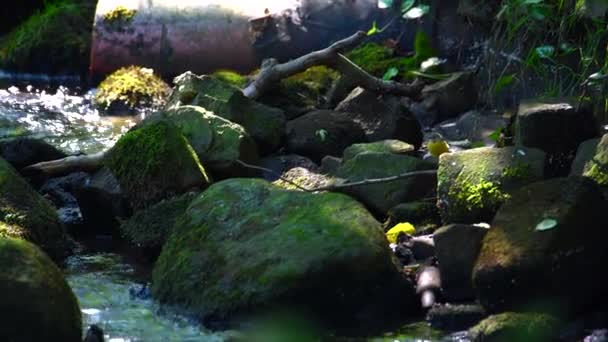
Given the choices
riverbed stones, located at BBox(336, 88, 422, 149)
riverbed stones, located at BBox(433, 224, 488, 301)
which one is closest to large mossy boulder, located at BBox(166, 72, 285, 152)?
riverbed stones, located at BBox(336, 88, 422, 149)

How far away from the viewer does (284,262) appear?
177 inches

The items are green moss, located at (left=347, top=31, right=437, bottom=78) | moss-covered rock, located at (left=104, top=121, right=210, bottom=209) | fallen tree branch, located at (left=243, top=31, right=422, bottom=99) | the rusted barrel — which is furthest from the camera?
the rusted barrel

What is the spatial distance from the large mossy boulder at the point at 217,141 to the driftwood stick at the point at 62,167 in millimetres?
610

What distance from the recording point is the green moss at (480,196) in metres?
5.07

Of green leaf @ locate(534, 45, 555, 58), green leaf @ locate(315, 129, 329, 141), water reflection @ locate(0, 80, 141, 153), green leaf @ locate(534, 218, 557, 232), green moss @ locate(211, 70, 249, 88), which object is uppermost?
green leaf @ locate(534, 45, 555, 58)

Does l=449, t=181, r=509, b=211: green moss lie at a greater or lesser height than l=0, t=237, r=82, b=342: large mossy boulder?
lesser

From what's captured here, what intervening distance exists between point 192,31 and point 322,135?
339cm

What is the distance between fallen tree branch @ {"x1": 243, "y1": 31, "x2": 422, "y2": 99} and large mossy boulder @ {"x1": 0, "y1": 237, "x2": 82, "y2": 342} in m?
3.29

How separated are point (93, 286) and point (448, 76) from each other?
11.1 feet

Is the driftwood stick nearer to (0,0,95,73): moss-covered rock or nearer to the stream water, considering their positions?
the stream water

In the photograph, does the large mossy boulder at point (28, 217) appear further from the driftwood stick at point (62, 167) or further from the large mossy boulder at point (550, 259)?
the large mossy boulder at point (550, 259)

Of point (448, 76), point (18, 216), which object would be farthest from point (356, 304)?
point (448, 76)

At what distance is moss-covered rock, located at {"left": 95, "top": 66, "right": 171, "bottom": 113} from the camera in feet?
30.7

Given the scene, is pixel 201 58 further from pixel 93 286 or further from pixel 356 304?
pixel 356 304
